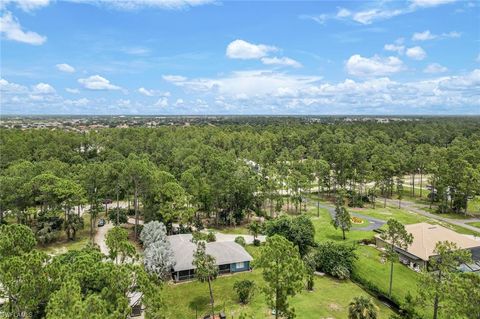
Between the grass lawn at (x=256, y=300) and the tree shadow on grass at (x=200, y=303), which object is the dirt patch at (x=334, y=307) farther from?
the tree shadow on grass at (x=200, y=303)

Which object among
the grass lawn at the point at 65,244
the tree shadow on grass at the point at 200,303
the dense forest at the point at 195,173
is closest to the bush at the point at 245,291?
the tree shadow on grass at the point at 200,303

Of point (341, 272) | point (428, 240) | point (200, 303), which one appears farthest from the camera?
point (428, 240)

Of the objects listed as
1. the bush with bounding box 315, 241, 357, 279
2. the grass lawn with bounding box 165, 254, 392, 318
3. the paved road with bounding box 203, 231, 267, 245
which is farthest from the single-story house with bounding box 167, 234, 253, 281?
the bush with bounding box 315, 241, 357, 279

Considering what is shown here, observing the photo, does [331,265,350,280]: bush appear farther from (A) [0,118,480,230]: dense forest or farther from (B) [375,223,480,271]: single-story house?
(A) [0,118,480,230]: dense forest

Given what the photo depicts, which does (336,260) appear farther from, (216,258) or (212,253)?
(212,253)

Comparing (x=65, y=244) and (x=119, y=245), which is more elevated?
(x=119, y=245)

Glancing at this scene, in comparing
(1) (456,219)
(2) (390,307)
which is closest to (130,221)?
(2) (390,307)

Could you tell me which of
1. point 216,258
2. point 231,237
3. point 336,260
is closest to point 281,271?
point 216,258

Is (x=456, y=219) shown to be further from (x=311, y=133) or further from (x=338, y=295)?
(x=311, y=133)
